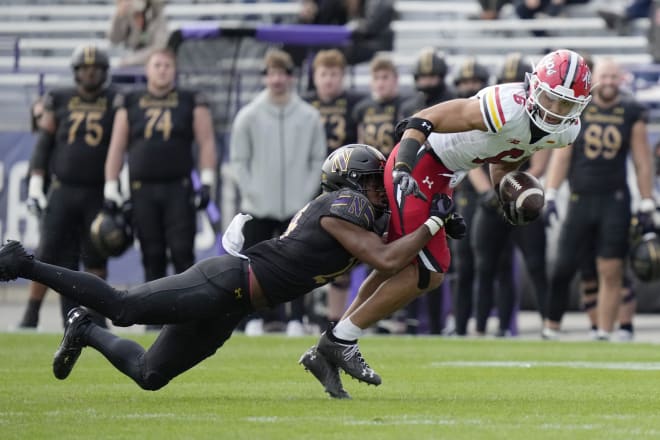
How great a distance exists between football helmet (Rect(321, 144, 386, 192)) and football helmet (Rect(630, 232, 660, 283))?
191 inches

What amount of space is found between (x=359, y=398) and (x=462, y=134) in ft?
4.39

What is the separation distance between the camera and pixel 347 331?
6.50 meters

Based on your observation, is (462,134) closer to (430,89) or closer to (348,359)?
(348,359)

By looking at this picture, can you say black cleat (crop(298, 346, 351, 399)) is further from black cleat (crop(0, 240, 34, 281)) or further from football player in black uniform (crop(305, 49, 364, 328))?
football player in black uniform (crop(305, 49, 364, 328))

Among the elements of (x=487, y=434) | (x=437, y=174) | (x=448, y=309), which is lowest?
(x=448, y=309)

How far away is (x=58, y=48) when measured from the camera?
712 inches

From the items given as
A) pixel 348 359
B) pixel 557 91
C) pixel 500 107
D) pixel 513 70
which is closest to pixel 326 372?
pixel 348 359

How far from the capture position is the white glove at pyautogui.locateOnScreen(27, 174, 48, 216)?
11.3m

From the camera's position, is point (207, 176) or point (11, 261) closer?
point (11, 261)

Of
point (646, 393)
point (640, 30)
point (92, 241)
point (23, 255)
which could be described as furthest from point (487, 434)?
point (640, 30)

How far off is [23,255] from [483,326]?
6.03 metres

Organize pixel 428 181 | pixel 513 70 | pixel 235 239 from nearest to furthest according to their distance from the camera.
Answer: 1. pixel 235 239
2. pixel 428 181
3. pixel 513 70

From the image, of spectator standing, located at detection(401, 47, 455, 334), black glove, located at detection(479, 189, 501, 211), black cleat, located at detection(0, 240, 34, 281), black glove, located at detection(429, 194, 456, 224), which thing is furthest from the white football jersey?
spectator standing, located at detection(401, 47, 455, 334)

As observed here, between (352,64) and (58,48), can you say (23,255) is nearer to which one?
(352,64)
